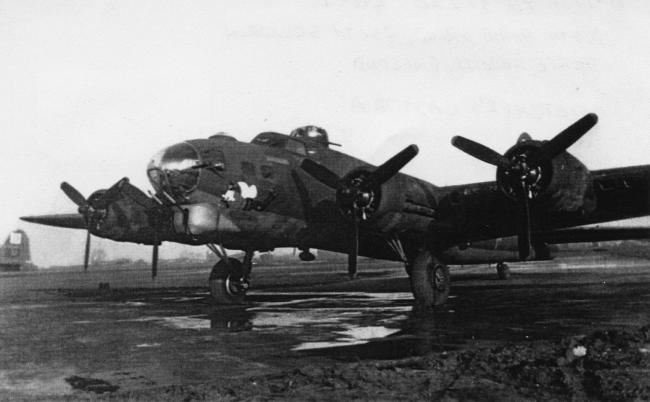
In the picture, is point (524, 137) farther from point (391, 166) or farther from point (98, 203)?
point (98, 203)

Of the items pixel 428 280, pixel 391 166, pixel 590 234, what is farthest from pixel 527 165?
pixel 590 234

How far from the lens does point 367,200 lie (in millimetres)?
12953

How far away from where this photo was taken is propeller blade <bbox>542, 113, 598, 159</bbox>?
1166 cm

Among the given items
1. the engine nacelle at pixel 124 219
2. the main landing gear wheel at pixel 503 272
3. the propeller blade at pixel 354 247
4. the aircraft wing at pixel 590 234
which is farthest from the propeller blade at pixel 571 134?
the main landing gear wheel at pixel 503 272

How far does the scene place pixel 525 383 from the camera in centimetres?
537

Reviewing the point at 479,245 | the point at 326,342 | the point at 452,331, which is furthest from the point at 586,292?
the point at 326,342

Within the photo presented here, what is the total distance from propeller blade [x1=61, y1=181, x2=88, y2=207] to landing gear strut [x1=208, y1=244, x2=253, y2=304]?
6.25 m

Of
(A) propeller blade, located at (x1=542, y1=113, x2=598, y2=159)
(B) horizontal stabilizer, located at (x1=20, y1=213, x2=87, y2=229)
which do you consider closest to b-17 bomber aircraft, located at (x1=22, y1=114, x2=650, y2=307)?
(A) propeller blade, located at (x1=542, y1=113, x2=598, y2=159)

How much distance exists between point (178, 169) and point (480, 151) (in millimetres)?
6570

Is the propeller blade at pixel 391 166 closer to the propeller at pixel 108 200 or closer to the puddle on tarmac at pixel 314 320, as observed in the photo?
the puddle on tarmac at pixel 314 320

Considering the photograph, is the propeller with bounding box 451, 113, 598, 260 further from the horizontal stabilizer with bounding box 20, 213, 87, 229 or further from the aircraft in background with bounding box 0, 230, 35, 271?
the aircraft in background with bounding box 0, 230, 35, 271

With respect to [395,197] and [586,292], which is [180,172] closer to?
[395,197]

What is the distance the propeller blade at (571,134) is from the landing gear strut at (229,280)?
25.6ft

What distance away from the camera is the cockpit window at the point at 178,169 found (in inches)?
514
